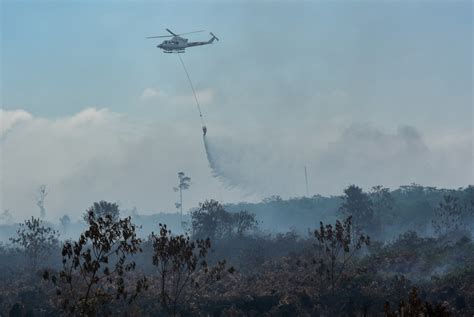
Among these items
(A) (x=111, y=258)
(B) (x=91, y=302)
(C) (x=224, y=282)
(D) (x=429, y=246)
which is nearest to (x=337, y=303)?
(C) (x=224, y=282)

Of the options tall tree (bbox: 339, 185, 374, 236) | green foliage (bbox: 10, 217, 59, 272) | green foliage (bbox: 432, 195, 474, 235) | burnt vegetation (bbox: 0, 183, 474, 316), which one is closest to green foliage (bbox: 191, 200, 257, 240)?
burnt vegetation (bbox: 0, 183, 474, 316)

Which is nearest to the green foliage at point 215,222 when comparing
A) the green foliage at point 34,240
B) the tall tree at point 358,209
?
the tall tree at point 358,209

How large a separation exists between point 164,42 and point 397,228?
45028 millimetres

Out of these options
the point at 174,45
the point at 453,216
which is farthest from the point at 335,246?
the point at 453,216

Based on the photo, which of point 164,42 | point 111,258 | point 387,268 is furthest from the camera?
point 111,258

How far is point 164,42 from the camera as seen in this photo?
161 ft

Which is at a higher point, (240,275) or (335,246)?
(335,246)

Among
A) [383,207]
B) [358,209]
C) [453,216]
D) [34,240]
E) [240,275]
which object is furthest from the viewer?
[383,207]

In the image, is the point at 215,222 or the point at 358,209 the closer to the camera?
the point at 215,222

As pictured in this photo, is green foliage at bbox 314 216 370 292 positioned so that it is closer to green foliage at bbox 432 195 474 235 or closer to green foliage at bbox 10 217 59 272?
green foliage at bbox 432 195 474 235

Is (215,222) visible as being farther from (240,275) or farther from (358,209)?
(240,275)

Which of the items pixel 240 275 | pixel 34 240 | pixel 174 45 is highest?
pixel 174 45

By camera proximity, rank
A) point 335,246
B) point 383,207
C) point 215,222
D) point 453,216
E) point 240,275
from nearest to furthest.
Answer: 1. point 335,246
2. point 240,275
3. point 215,222
4. point 453,216
5. point 383,207

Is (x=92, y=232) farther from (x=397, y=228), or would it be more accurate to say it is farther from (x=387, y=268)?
(x=397, y=228)
